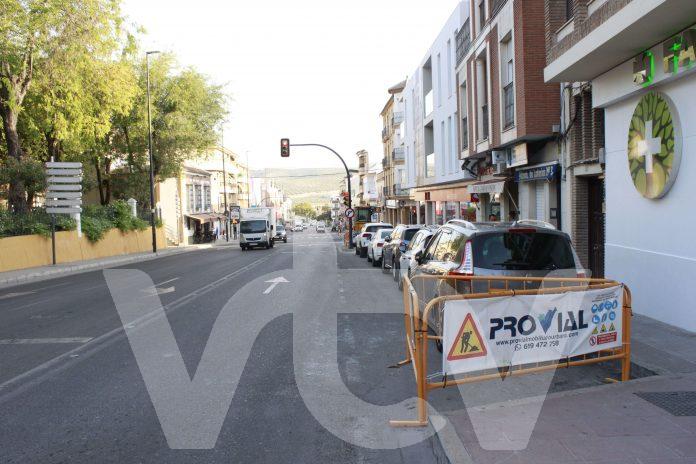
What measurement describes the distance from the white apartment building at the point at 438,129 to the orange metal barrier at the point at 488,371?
717 inches

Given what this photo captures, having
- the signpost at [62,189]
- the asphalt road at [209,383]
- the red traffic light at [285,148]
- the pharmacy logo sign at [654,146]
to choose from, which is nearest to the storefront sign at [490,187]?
the asphalt road at [209,383]

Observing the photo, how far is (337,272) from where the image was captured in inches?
782

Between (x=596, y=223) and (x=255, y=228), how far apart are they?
29.7 m

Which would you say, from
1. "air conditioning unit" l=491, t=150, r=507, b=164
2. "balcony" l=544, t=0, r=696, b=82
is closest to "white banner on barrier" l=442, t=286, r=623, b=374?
"balcony" l=544, t=0, r=696, b=82

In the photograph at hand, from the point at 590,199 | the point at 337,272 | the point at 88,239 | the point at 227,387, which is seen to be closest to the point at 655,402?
the point at 227,387

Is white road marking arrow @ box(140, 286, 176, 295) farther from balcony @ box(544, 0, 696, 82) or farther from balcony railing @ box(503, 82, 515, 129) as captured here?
balcony railing @ box(503, 82, 515, 129)

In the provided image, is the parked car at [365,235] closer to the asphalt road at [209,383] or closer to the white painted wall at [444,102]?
the white painted wall at [444,102]

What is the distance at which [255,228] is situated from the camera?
1607 inches

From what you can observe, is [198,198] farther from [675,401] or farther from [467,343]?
[675,401]

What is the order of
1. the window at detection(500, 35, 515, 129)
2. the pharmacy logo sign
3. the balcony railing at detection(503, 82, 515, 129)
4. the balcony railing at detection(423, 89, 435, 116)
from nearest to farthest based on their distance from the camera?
1. the pharmacy logo sign
2. the balcony railing at detection(503, 82, 515, 129)
3. the window at detection(500, 35, 515, 129)
4. the balcony railing at detection(423, 89, 435, 116)

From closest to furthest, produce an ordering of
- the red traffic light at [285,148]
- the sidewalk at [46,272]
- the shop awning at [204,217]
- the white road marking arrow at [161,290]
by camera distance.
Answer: the white road marking arrow at [161,290], the sidewalk at [46,272], the red traffic light at [285,148], the shop awning at [204,217]

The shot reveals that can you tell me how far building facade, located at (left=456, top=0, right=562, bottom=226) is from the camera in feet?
49.7

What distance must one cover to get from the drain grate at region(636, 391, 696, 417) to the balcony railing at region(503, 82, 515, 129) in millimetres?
12298

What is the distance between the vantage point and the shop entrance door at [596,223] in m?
13.6
